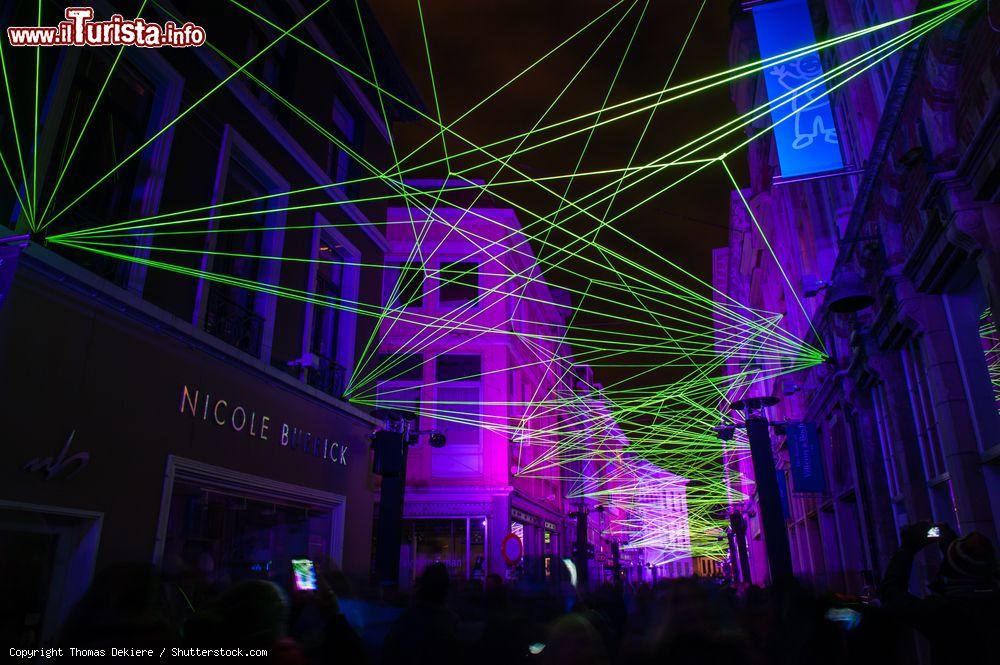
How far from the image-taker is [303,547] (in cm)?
1205

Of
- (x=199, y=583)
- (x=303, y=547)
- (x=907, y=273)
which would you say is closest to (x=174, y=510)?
(x=199, y=583)

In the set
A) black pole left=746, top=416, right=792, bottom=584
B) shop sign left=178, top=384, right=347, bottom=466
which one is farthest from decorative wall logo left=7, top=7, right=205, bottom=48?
black pole left=746, top=416, right=792, bottom=584

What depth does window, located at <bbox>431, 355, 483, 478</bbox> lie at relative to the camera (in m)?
25.1

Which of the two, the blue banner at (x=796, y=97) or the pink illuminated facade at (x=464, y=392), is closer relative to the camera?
the blue banner at (x=796, y=97)

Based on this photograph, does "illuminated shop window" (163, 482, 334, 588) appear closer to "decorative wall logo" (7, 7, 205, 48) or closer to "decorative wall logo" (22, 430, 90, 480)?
"decorative wall logo" (22, 430, 90, 480)

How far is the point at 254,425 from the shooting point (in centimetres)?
1045

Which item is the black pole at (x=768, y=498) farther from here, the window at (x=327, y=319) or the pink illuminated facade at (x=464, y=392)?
the pink illuminated facade at (x=464, y=392)

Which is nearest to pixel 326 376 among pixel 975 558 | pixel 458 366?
pixel 975 558

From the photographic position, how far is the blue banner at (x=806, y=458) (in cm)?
1544

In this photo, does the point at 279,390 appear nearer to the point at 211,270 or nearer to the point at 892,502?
the point at 211,270

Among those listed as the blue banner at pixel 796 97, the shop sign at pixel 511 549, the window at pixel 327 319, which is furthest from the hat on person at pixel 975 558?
the shop sign at pixel 511 549

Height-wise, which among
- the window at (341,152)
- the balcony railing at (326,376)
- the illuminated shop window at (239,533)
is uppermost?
the window at (341,152)

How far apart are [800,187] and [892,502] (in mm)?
8877

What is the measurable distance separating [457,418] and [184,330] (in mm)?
17106
